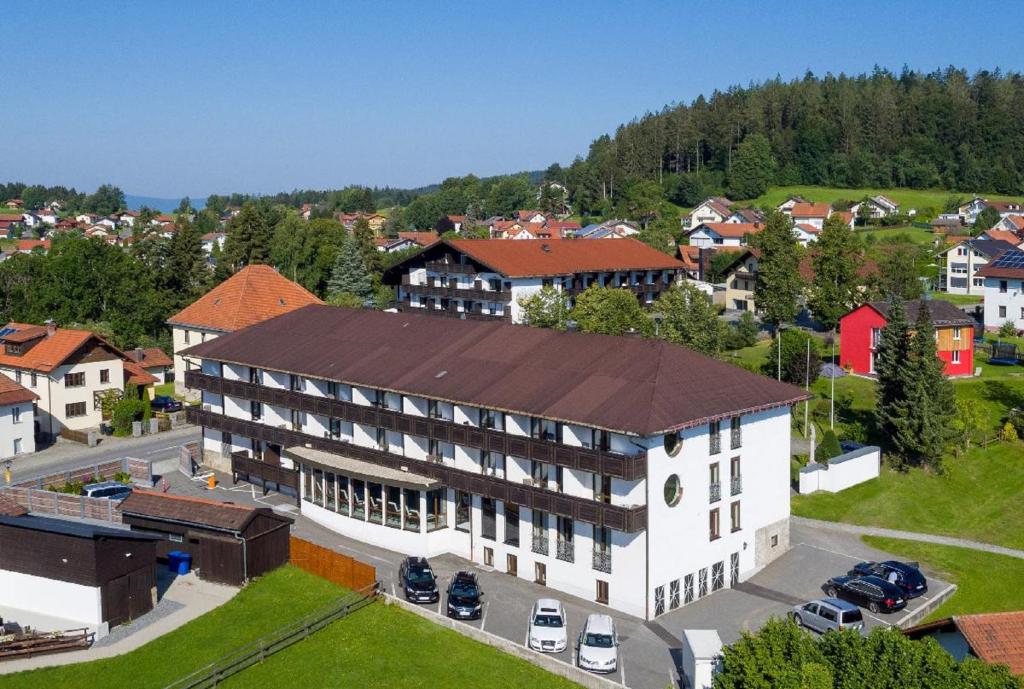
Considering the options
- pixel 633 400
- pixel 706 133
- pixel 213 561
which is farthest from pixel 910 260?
pixel 706 133

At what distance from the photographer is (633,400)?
38938 millimetres

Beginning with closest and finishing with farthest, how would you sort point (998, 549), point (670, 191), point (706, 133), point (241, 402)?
1. point (998, 549)
2. point (241, 402)
3. point (670, 191)
4. point (706, 133)

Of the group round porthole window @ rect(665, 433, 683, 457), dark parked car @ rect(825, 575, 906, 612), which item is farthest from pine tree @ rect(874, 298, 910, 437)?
round porthole window @ rect(665, 433, 683, 457)

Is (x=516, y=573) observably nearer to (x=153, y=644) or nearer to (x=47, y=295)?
(x=153, y=644)

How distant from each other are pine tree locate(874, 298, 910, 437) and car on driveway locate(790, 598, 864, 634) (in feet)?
62.0

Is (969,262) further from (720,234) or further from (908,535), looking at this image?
(908,535)

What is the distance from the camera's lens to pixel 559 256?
266ft

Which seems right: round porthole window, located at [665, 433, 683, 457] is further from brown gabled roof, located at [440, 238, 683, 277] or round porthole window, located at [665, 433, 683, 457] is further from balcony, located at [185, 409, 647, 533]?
brown gabled roof, located at [440, 238, 683, 277]

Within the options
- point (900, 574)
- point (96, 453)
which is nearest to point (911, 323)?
point (900, 574)

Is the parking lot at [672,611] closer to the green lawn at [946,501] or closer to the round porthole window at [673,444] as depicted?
the green lawn at [946,501]

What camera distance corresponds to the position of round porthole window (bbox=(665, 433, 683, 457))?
3853cm

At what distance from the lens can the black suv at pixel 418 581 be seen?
128ft

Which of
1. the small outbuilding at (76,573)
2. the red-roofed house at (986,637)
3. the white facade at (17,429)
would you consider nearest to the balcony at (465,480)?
the small outbuilding at (76,573)

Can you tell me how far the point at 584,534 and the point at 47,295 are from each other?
A: 66920mm
